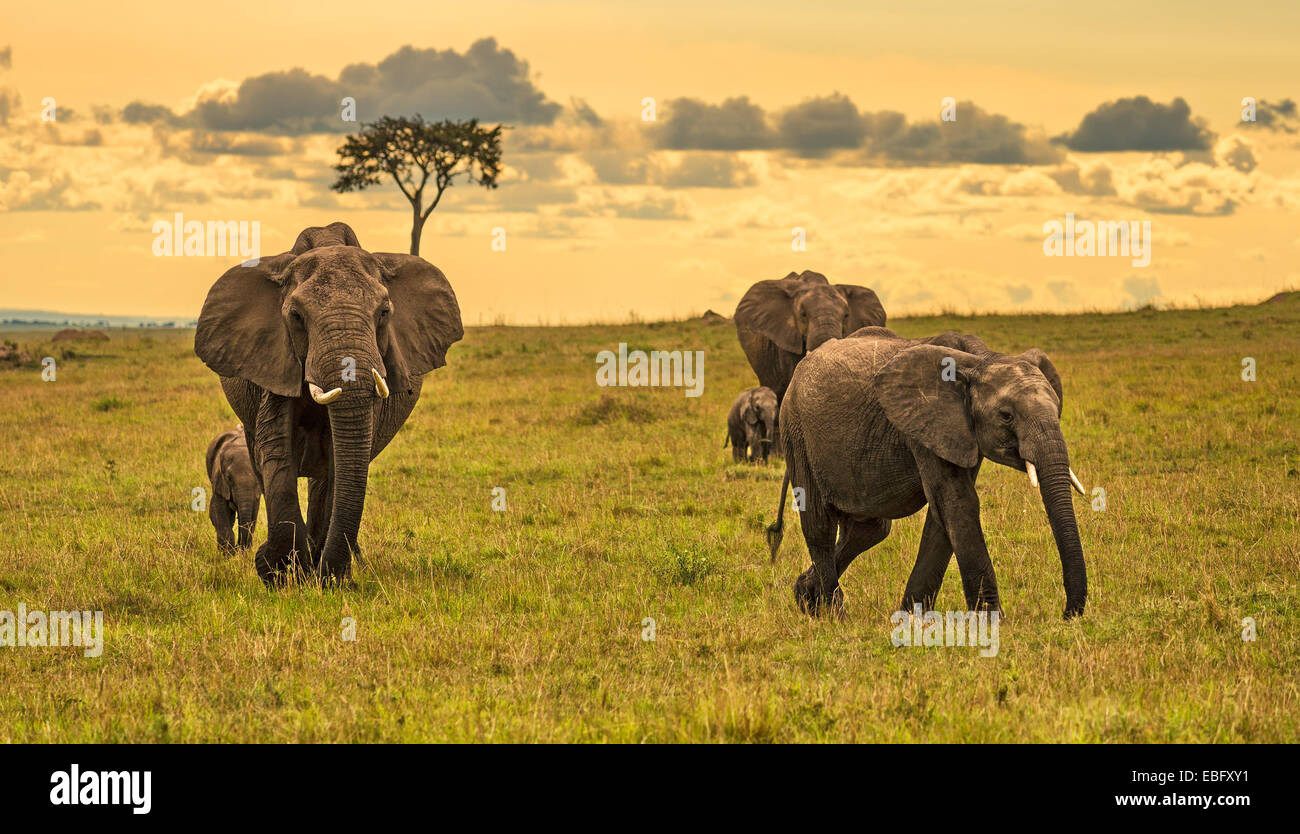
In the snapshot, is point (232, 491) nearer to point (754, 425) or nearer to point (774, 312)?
point (754, 425)

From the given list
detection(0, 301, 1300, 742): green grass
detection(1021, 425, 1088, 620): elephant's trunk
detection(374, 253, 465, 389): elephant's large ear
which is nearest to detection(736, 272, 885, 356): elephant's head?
detection(0, 301, 1300, 742): green grass

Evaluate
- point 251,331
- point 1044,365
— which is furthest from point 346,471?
point 1044,365

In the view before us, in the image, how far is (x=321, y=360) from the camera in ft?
35.8

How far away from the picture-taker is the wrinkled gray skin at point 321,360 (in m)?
11.1

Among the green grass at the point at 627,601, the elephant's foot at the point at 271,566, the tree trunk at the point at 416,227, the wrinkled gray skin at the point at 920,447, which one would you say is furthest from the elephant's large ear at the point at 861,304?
the tree trunk at the point at 416,227

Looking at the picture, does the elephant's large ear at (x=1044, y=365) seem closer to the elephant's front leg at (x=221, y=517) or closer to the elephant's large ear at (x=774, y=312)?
the elephant's front leg at (x=221, y=517)

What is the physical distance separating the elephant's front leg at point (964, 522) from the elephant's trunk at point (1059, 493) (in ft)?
1.91

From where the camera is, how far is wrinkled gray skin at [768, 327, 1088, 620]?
9203mm

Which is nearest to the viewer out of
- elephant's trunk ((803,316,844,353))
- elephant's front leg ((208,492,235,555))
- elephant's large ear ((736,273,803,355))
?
elephant's front leg ((208,492,235,555))

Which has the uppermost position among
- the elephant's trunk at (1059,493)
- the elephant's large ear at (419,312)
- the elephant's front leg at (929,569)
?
the elephant's large ear at (419,312)

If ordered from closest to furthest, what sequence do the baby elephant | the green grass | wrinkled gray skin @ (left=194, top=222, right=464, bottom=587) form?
1. the green grass
2. wrinkled gray skin @ (left=194, top=222, right=464, bottom=587)
3. the baby elephant

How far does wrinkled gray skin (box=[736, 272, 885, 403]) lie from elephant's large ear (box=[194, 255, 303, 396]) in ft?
29.8

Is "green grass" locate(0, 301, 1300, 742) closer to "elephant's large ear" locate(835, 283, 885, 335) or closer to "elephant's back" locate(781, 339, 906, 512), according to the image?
"elephant's back" locate(781, 339, 906, 512)
